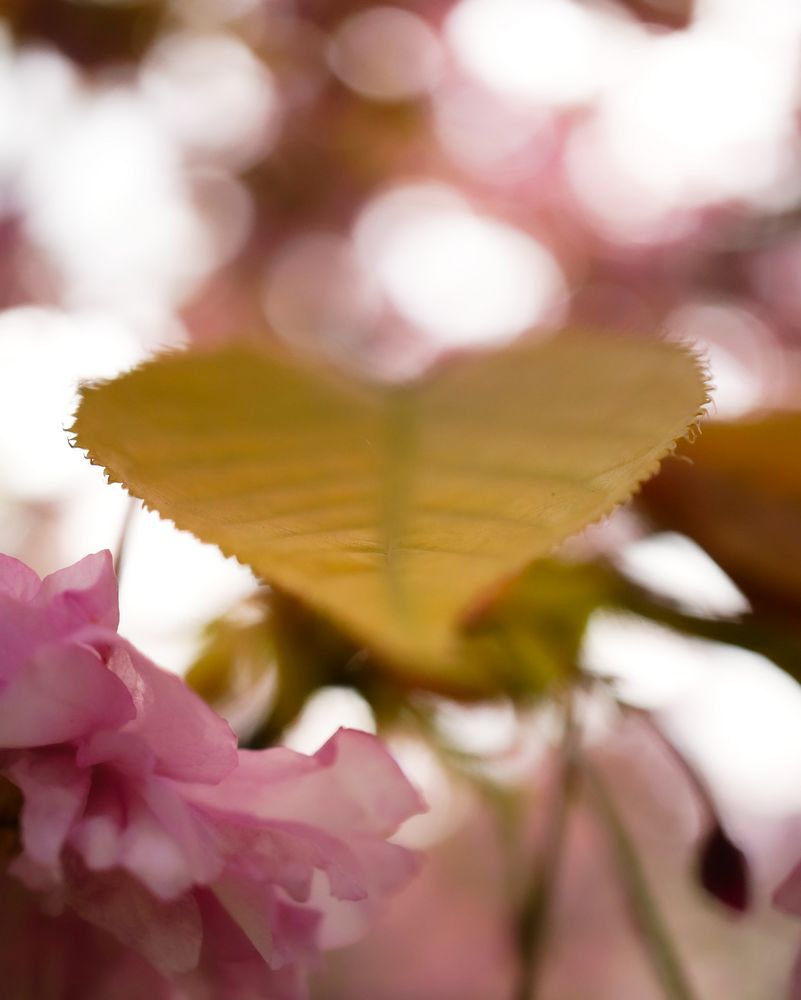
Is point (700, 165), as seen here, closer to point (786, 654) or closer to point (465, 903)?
point (465, 903)

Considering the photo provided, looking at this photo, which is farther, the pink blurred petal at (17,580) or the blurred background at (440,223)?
the blurred background at (440,223)

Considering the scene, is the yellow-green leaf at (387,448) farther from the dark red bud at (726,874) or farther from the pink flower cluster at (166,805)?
the dark red bud at (726,874)

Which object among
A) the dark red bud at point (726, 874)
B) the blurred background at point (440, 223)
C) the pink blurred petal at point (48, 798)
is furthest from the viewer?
the blurred background at point (440, 223)

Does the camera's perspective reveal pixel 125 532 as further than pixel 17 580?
Yes

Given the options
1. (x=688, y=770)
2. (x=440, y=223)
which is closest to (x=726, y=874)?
(x=688, y=770)

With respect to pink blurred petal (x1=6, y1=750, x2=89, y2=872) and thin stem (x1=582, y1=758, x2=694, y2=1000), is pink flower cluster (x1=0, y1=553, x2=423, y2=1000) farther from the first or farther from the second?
thin stem (x1=582, y1=758, x2=694, y2=1000)

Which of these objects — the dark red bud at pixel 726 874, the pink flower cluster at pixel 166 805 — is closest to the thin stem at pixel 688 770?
the dark red bud at pixel 726 874

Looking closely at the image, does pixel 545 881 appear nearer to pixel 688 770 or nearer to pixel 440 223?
pixel 688 770

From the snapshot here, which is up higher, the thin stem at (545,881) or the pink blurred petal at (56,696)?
the pink blurred petal at (56,696)
